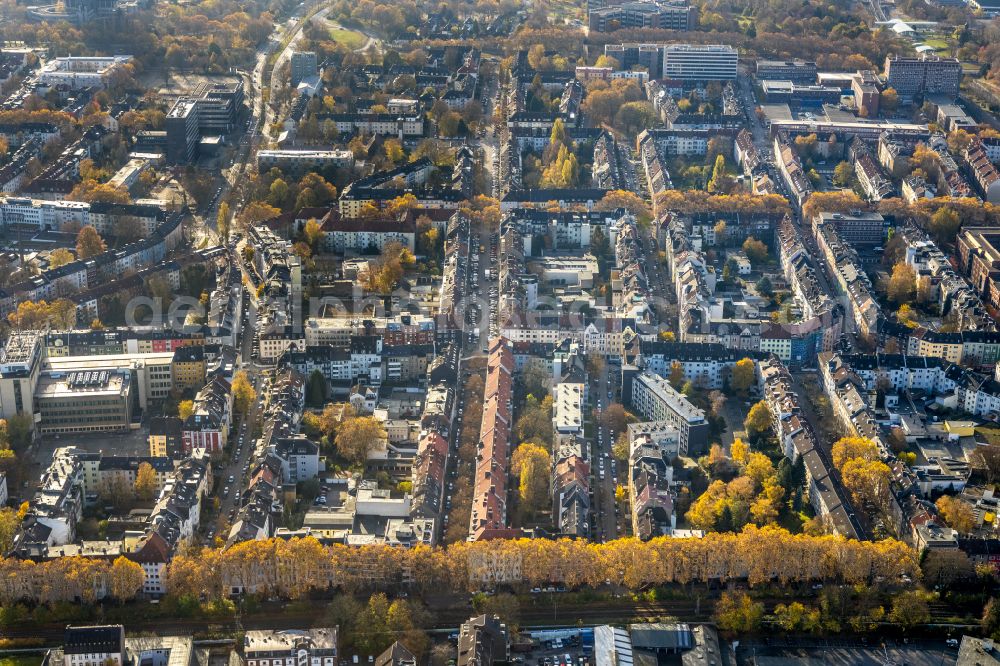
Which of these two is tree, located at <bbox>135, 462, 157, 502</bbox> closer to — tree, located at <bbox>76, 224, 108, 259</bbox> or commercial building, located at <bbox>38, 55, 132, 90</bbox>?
tree, located at <bbox>76, 224, 108, 259</bbox>

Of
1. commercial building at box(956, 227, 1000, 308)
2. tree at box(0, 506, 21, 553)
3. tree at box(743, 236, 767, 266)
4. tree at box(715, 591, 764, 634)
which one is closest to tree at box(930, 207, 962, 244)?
commercial building at box(956, 227, 1000, 308)

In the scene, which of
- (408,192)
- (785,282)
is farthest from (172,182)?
(785,282)

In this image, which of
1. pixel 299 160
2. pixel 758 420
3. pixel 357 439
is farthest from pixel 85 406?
pixel 299 160

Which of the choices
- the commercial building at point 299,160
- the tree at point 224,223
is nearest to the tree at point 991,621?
the tree at point 224,223

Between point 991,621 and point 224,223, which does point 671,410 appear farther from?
point 224,223

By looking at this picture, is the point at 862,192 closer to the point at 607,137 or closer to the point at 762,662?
the point at 607,137
